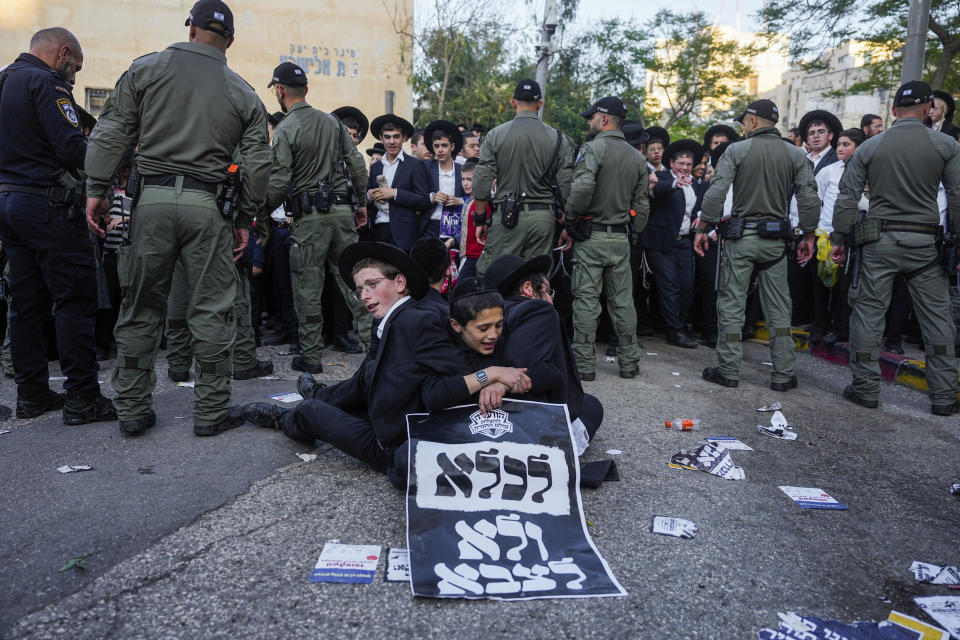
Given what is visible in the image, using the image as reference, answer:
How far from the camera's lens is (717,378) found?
6.56 m

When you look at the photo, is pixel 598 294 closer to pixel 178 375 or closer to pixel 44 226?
pixel 178 375

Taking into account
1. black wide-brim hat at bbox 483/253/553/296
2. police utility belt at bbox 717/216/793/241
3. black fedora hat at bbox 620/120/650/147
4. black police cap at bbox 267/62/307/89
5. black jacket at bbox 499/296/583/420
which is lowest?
black jacket at bbox 499/296/583/420

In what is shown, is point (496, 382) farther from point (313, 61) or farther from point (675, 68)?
point (675, 68)

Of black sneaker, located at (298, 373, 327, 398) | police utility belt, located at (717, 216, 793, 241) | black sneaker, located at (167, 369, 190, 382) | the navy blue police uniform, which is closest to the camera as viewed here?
the navy blue police uniform

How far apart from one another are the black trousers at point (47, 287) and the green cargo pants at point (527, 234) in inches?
134

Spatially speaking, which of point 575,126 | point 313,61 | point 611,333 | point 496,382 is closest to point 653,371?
point 611,333

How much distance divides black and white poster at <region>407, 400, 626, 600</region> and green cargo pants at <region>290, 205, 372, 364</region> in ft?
10.4

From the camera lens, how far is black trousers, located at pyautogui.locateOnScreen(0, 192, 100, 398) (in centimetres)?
450

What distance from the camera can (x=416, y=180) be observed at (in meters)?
7.82

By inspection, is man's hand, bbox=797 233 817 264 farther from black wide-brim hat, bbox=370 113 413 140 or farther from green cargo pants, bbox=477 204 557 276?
black wide-brim hat, bbox=370 113 413 140

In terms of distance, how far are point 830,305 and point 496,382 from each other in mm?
6286

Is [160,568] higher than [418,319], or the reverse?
[418,319]

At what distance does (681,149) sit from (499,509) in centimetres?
635

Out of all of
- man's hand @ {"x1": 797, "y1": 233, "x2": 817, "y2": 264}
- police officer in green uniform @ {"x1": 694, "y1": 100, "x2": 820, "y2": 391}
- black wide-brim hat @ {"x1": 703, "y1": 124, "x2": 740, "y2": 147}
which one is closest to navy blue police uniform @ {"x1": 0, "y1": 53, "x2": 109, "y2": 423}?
police officer in green uniform @ {"x1": 694, "y1": 100, "x2": 820, "y2": 391}
